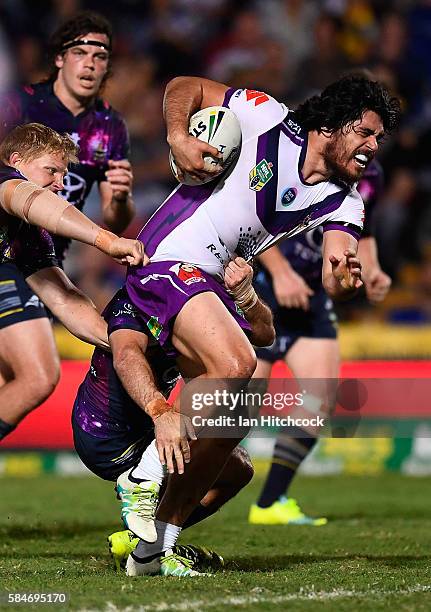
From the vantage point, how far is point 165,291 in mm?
4918

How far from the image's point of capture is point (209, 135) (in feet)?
16.1

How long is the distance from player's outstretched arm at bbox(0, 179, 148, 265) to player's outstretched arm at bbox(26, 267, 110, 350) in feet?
1.81

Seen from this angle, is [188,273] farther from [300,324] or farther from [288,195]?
[300,324]

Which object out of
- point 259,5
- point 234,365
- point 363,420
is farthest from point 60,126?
point 259,5

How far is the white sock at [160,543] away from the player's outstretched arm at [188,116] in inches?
61.7

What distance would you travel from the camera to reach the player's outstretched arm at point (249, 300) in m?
5.01

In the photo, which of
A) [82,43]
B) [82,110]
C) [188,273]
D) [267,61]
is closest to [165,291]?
[188,273]

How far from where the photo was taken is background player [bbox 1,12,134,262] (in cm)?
684

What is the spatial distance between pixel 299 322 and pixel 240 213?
307 centimetres

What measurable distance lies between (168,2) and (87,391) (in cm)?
1074

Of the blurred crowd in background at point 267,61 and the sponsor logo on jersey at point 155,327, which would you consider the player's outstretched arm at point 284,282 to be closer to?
the sponsor logo on jersey at point 155,327

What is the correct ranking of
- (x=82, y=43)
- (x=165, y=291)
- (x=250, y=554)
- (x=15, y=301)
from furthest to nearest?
(x=82, y=43) < (x=15, y=301) < (x=250, y=554) < (x=165, y=291)

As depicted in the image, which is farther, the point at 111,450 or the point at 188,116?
the point at 111,450

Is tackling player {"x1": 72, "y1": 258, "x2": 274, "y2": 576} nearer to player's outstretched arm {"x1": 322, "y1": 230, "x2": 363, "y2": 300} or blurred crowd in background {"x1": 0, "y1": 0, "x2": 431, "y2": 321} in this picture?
player's outstretched arm {"x1": 322, "y1": 230, "x2": 363, "y2": 300}
